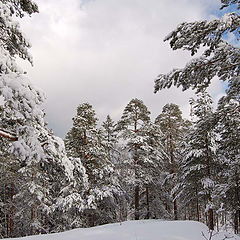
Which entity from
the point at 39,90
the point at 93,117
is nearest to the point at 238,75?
the point at 39,90

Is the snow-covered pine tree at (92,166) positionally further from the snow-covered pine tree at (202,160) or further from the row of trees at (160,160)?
the snow-covered pine tree at (202,160)

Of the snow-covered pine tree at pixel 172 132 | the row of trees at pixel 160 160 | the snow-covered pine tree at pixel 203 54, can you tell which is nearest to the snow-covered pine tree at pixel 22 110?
the snow-covered pine tree at pixel 203 54

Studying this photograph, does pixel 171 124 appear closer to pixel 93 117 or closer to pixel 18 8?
pixel 93 117

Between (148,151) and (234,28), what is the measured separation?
14.8 metres

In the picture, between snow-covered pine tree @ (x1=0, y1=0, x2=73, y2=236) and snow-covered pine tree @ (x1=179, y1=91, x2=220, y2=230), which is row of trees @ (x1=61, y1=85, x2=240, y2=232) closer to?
snow-covered pine tree @ (x1=179, y1=91, x2=220, y2=230)

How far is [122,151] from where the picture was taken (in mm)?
21000

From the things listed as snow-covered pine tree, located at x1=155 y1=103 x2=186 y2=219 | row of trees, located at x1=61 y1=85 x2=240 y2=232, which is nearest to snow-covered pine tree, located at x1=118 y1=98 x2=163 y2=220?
row of trees, located at x1=61 y1=85 x2=240 y2=232

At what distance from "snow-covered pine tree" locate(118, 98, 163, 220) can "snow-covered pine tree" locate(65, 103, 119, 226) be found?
224cm

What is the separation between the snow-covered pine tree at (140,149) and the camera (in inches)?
788

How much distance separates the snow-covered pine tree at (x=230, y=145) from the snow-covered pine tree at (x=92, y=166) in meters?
7.51

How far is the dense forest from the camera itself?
5363 millimetres

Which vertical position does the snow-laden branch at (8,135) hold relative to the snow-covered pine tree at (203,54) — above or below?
below

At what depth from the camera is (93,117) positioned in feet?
63.8

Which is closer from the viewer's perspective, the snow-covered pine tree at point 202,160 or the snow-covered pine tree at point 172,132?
the snow-covered pine tree at point 202,160
